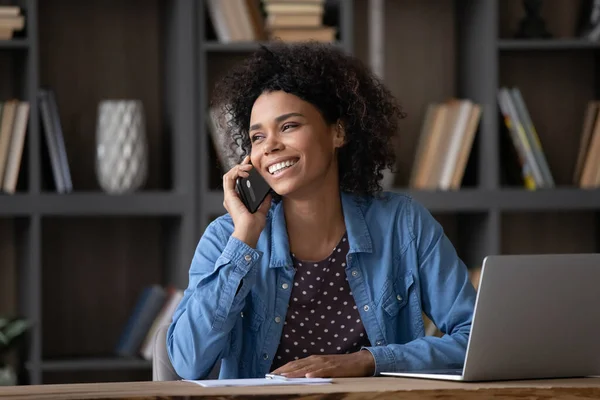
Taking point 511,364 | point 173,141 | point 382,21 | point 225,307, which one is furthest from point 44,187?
point 511,364

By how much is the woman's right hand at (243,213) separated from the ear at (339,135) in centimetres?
20

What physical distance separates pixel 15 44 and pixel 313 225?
1443mm

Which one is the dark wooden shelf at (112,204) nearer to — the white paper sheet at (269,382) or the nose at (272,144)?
the nose at (272,144)

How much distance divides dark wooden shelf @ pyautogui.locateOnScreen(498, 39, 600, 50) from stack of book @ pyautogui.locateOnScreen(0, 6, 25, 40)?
153 cm

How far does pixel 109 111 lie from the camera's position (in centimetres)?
323

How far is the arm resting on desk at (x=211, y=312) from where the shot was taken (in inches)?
73.8

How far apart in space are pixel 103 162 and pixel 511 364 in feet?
6.39

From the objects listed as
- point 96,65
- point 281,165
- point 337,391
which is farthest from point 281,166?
point 96,65

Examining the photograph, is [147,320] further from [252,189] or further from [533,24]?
[533,24]

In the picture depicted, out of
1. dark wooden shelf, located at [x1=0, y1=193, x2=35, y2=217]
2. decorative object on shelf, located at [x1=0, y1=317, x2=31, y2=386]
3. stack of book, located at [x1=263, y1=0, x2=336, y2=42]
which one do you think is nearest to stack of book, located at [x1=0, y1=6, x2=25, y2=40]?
dark wooden shelf, located at [x1=0, y1=193, x2=35, y2=217]

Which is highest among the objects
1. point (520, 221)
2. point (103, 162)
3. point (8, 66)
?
point (8, 66)

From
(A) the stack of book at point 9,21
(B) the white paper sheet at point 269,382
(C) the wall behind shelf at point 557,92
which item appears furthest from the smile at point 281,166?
(C) the wall behind shelf at point 557,92

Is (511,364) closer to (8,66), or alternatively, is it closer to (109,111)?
(109,111)

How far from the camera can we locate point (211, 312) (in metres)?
1.88
